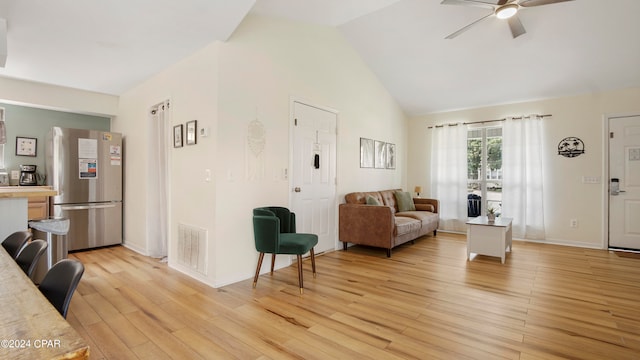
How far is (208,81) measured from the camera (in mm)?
3270

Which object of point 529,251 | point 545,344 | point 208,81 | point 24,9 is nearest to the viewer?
point 545,344

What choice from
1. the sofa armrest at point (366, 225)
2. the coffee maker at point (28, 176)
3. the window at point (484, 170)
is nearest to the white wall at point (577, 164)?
the window at point (484, 170)

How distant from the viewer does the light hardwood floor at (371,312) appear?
81.6 inches

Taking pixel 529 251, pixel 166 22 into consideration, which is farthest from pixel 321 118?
pixel 529 251

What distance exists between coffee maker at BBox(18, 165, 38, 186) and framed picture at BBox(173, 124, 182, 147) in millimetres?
2784

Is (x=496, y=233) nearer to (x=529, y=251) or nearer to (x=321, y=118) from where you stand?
(x=529, y=251)

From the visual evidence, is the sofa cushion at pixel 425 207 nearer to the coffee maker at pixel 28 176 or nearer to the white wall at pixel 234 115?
the white wall at pixel 234 115

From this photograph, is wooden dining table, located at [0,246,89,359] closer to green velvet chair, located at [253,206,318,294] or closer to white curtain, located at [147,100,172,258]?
green velvet chair, located at [253,206,318,294]

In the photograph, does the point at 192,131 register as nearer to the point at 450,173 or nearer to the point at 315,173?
the point at 315,173

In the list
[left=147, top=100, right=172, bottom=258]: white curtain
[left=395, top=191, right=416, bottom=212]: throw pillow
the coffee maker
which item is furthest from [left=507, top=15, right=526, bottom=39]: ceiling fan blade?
the coffee maker

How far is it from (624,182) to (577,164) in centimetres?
66

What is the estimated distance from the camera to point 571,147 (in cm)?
529

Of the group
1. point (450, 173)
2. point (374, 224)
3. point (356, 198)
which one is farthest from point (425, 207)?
point (374, 224)

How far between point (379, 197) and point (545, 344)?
136 inches
